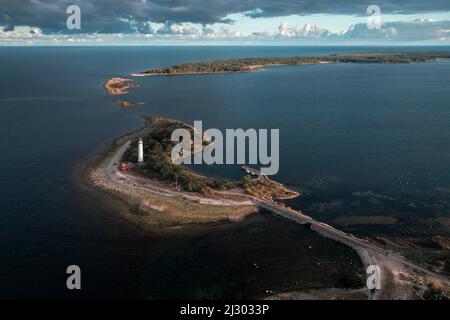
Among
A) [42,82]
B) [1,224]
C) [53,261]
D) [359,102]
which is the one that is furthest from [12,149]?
[42,82]

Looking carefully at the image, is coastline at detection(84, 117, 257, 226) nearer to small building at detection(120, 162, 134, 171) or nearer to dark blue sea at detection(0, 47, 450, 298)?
small building at detection(120, 162, 134, 171)

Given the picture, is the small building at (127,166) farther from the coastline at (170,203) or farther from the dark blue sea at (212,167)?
the dark blue sea at (212,167)

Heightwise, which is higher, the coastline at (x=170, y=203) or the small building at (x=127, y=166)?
the small building at (x=127, y=166)

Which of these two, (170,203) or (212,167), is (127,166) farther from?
(170,203)

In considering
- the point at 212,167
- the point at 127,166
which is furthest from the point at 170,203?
the point at 212,167

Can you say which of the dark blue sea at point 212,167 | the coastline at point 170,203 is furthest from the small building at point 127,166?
the dark blue sea at point 212,167

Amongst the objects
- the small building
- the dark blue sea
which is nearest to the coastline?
the small building
